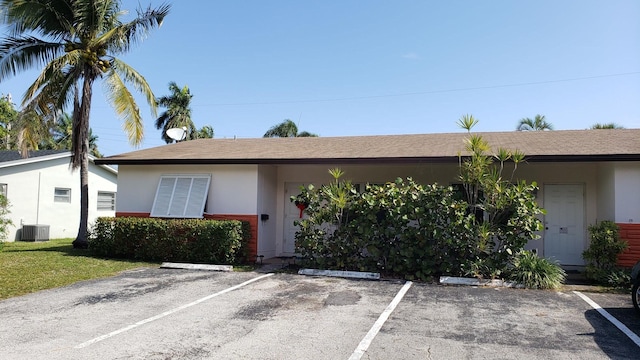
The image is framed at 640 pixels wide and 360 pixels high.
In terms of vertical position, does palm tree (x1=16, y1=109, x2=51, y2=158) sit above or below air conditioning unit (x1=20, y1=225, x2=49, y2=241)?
above

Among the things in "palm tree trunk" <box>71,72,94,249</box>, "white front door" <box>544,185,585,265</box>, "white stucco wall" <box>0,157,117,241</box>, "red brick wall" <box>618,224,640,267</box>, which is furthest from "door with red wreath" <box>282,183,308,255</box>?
"white stucco wall" <box>0,157,117,241</box>

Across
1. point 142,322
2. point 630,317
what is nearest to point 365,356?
point 142,322

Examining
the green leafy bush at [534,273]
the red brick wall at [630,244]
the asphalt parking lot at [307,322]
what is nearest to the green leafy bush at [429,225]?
the green leafy bush at [534,273]

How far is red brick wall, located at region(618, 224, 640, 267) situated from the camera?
367 inches

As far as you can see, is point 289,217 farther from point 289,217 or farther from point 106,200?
point 106,200

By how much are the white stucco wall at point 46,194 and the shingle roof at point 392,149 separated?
738cm

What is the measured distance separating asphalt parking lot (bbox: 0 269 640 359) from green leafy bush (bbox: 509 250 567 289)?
16.3 inches

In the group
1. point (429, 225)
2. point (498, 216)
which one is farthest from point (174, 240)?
point (498, 216)

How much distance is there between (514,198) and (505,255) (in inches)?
47.7

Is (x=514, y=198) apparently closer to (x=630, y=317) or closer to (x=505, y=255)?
(x=505, y=255)

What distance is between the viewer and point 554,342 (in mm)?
5332

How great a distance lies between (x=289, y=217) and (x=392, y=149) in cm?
389

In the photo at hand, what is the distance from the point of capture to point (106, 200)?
845 inches

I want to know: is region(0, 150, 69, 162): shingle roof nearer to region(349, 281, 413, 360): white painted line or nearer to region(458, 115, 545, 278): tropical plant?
region(349, 281, 413, 360): white painted line
